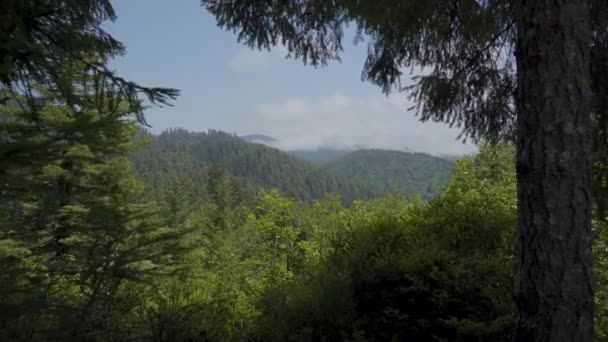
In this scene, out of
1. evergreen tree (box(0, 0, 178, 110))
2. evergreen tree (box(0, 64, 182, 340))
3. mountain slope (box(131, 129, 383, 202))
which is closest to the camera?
evergreen tree (box(0, 64, 182, 340))

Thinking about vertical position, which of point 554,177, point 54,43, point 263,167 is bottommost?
point 554,177

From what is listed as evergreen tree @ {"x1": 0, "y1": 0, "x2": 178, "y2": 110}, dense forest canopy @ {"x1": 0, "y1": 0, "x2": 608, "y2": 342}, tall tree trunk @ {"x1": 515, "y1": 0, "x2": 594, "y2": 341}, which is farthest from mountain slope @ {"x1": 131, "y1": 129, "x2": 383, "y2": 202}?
tall tree trunk @ {"x1": 515, "y1": 0, "x2": 594, "y2": 341}

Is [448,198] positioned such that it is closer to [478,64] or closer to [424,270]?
[424,270]

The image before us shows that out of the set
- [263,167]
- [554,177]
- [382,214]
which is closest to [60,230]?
[382,214]

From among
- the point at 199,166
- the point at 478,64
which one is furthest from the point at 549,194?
the point at 199,166

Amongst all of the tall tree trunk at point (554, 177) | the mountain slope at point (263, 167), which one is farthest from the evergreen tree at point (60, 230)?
the mountain slope at point (263, 167)

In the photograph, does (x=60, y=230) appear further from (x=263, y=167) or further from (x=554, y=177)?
(x=263, y=167)

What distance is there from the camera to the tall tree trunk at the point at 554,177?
7.77 ft

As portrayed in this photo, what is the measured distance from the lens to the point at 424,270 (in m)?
4.78

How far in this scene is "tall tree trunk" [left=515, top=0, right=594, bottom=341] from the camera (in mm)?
2367

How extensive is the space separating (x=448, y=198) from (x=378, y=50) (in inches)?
81.9

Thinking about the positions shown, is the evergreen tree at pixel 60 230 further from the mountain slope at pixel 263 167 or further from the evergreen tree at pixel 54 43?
the mountain slope at pixel 263 167

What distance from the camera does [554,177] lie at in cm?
244

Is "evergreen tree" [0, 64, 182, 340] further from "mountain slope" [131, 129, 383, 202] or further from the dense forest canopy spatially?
"mountain slope" [131, 129, 383, 202]
